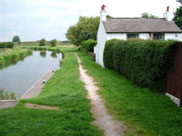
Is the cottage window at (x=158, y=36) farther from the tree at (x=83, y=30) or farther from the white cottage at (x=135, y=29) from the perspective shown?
the tree at (x=83, y=30)

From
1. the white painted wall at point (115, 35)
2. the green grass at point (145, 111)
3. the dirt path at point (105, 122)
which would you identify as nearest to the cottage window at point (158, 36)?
the white painted wall at point (115, 35)

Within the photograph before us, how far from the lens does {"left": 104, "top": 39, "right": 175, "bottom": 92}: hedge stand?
9.15m

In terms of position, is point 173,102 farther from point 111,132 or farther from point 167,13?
point 167,13

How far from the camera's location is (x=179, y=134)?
5.67 metres

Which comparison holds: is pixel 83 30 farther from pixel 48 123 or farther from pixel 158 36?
pixel 48 123

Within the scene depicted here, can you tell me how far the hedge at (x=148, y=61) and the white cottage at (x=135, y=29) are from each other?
10572mm

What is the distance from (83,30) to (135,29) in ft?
105

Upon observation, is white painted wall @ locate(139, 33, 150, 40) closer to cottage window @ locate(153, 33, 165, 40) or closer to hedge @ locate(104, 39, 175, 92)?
cottage window @ locate(153, 33, 165, 40)

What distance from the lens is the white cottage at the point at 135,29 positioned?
26.0 meters

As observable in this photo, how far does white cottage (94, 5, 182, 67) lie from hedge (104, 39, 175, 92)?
1057 cm

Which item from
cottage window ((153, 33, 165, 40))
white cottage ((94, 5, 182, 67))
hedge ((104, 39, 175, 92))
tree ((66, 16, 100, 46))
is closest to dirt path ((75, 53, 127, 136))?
hedge ((104, 39, 175, 92))

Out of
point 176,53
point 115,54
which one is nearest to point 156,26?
point 115,54

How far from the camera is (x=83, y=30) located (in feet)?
189

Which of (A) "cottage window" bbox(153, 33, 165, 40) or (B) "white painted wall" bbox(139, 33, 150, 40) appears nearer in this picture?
(B) "white painted wall" bbox(139, 33, 150, 40)
